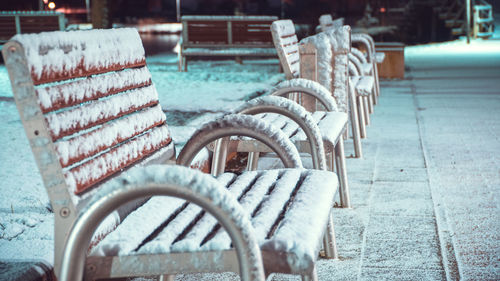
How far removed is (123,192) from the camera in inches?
68.5

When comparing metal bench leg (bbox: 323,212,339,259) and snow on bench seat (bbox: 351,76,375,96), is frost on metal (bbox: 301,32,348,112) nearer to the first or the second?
snow on bench seat (bbox: 351,76,375,96)

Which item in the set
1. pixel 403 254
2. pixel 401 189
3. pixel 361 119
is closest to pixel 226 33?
pixel 361 119

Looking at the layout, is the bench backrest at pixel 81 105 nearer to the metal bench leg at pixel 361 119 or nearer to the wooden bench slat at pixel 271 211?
the wooden bench slat at pixel 271 211

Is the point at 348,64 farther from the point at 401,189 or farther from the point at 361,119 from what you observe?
the point at 401,189

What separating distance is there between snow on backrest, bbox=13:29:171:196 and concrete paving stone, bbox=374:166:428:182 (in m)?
2.40

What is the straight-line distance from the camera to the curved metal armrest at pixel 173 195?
67.2 inches

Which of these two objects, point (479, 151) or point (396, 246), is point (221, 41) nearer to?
point (479, 151)

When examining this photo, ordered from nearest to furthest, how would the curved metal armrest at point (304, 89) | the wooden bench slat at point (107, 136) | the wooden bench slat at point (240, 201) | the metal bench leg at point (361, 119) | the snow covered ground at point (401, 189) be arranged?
1. the wooden bench slat at point (240, 201)
2. the wooden bench slat at point (107, 136)
3. the snow covered ground at point (401, 189)
4. the curved metal armrest at point (304, 89)
5. the metal bench leg at point (361, 119)

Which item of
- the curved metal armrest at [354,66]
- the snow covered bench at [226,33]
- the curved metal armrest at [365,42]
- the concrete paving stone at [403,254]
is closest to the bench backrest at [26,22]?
the snow covered bench at [226,33]

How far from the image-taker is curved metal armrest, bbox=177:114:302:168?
258 cm

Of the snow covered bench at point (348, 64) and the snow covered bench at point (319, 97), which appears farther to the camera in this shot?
the snow covered bench at point (348, 64)

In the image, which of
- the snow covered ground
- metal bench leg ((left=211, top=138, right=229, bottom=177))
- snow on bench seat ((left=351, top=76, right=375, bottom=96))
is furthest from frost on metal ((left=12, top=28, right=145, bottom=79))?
snow on bench seat ((left=351, top=76, right=375, bottom=96))

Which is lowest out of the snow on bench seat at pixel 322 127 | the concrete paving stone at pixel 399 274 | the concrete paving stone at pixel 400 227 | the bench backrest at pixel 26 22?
the concrete paving stone at pixel 399 274

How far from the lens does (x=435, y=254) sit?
10.6 ft
